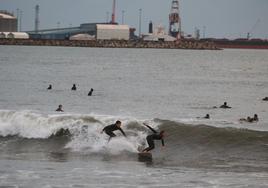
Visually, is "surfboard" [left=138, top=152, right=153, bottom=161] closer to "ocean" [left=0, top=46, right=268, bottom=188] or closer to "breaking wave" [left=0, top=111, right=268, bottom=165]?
"ocean" [left=0, top=46, right=268, bottom=188]

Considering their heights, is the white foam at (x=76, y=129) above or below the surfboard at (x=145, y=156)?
above

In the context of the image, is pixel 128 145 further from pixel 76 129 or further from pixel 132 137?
pixel 76 129

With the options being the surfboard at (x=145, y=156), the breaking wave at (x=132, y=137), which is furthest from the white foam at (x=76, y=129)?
the surfboard at (x=145, y=156)

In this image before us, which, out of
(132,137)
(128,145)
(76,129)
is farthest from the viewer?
(76,129)

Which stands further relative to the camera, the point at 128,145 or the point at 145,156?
the point at 128,145

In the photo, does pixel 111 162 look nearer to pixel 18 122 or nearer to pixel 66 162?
pixel 66 162

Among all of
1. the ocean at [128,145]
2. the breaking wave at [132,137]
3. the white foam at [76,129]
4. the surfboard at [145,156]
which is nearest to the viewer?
the ocean at [128,145]

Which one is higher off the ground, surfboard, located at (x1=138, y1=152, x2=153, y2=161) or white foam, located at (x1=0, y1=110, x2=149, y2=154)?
white foam, located at (x1=0, y1=110, x2=149, y2=154)

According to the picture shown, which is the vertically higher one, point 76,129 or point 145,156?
point 76,129

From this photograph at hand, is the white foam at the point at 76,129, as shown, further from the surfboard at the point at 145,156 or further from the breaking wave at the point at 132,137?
the surfboard at the point at 145,156

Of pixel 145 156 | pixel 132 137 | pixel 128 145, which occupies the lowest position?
pixel 145 156

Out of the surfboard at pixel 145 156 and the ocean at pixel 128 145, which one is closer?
the ocean at pixel 128 145

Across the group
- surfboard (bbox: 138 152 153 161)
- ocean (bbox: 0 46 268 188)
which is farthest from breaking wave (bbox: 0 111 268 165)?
surfboard (bbox: 138 152 153 161)

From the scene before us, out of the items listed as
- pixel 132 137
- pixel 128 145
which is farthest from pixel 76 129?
pixel 128 145
